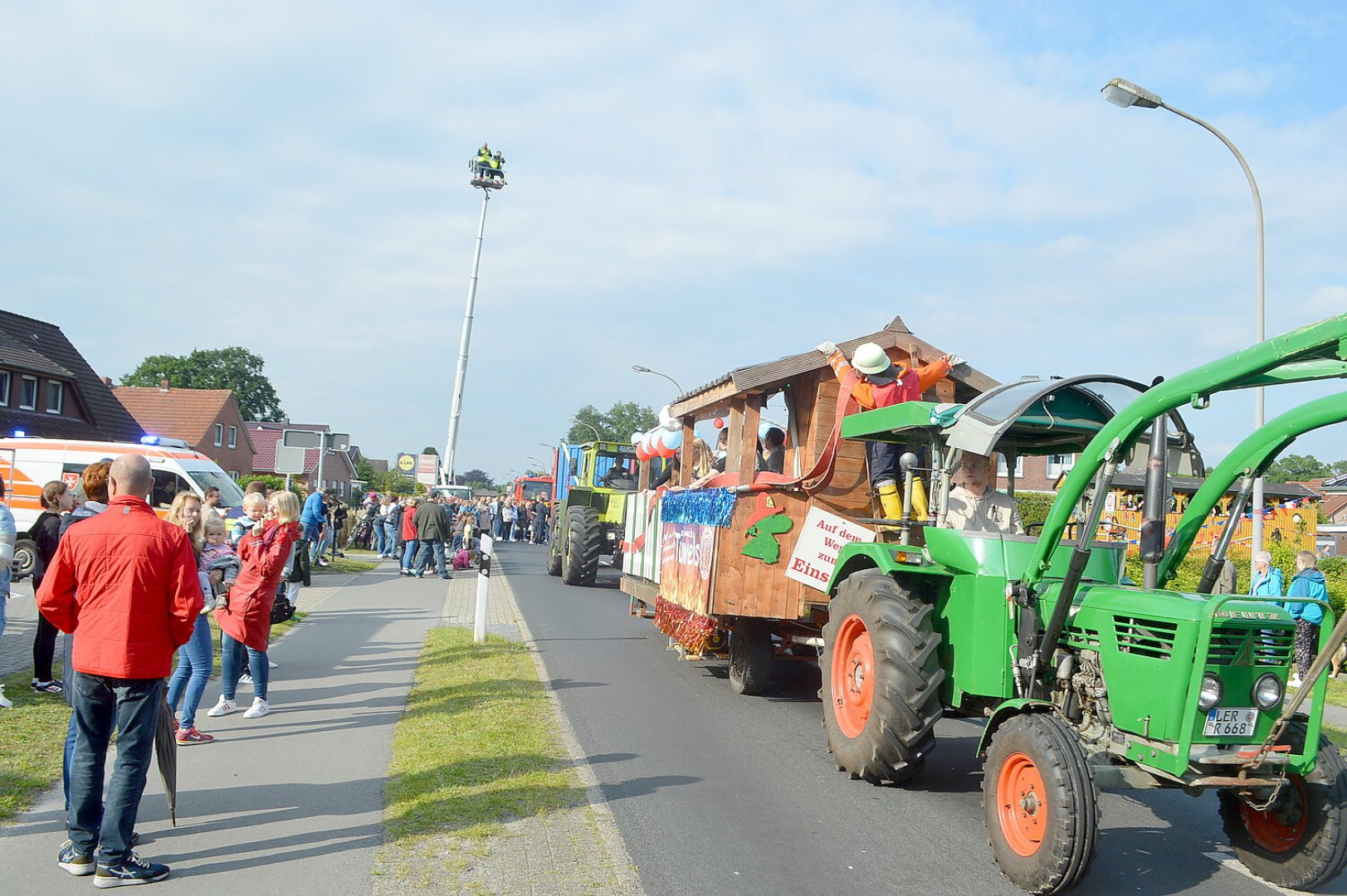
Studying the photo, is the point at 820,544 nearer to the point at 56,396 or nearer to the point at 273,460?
the point at 56,396

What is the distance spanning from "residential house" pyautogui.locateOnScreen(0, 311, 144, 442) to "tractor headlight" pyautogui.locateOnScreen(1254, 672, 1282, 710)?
33.9m

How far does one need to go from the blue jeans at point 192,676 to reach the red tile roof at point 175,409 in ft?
184

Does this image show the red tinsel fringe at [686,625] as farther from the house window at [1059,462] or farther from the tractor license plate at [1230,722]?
the tractor license plate at [1230,722]

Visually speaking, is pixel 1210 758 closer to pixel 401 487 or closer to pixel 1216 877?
pixel 1216 877

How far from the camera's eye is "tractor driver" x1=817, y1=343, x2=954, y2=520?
8.00 meters

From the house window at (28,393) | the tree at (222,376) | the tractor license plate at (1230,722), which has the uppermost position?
the tree at (222,376)

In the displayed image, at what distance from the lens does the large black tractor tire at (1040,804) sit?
450 cm

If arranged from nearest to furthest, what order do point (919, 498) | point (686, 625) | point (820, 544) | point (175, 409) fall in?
point (919, 498)
point (820, 544)
point (686, 625)
point (175, 409)

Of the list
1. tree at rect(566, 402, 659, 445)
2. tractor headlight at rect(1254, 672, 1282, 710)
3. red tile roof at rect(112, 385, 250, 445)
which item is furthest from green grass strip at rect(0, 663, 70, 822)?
tree at rect(566, 402, 659, 445)

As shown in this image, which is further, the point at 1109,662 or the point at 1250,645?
the point at 1109,662

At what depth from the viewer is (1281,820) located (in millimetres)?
4961

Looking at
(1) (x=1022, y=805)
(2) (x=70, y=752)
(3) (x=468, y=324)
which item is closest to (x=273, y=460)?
(3) (x=468, y=324)

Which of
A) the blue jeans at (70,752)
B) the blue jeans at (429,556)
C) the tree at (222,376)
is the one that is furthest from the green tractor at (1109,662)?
the tree at (222,376)

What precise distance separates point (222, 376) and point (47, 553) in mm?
93901
